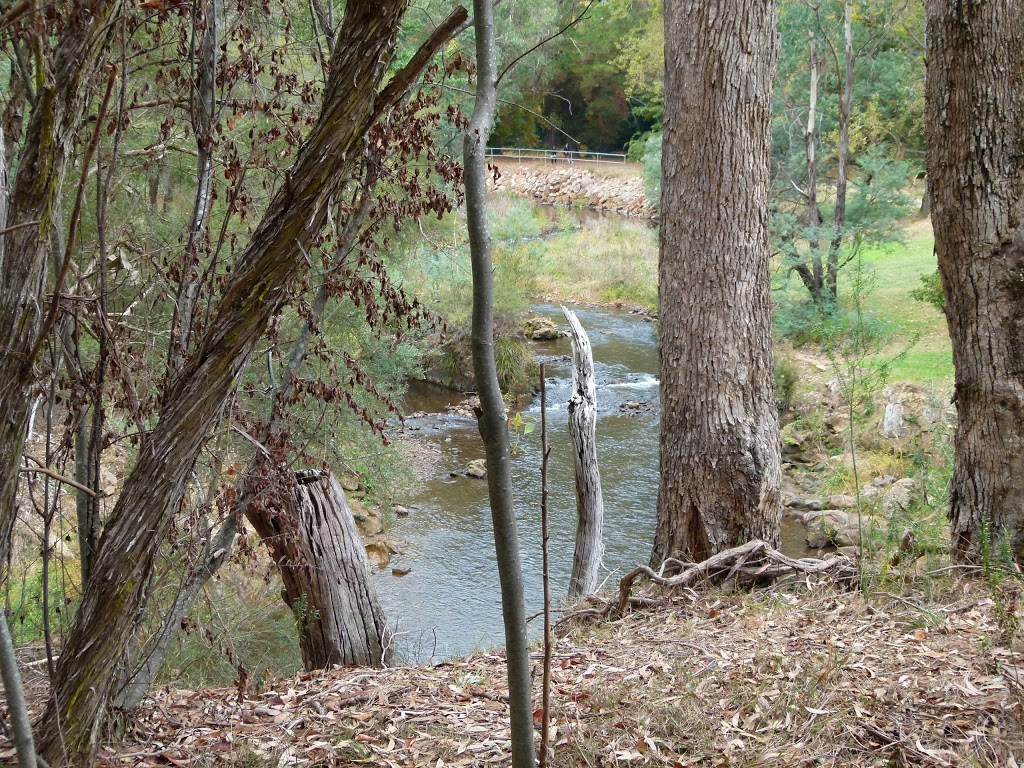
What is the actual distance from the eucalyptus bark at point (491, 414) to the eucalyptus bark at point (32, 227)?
1180 millimetres

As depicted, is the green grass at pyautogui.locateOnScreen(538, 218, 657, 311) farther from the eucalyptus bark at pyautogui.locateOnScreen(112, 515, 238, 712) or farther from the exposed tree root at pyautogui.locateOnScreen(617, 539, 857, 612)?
the eucalyptus bark at pyautogui.locateOnScreen(112, 515, 238, 712)

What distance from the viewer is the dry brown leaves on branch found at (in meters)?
2.69

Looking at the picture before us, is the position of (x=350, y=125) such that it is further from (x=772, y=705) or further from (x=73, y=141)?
(x=772, y=705)

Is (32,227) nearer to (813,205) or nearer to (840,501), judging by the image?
(840,501)

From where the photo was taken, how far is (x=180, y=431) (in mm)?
2627

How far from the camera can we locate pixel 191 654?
647cm

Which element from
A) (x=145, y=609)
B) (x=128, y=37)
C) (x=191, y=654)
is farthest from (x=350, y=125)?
(x=191, y=654)

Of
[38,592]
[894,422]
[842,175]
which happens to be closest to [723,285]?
[38,592]

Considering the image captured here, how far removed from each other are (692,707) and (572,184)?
1358 inches

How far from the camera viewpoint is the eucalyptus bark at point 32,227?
237 cm

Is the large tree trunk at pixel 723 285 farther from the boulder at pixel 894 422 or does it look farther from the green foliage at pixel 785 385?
the green foliage at pixel 785 385

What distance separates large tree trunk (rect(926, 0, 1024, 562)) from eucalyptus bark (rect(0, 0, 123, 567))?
3917 mm

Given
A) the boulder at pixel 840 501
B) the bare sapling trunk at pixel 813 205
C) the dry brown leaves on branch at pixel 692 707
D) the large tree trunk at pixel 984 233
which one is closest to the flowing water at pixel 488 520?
the boulder at pixel 840 501

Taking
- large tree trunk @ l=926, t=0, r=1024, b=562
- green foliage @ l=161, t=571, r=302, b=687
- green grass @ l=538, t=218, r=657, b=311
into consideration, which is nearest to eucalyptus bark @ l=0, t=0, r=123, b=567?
large tree trunk @ l=926, t=0, r=1024, b=562
